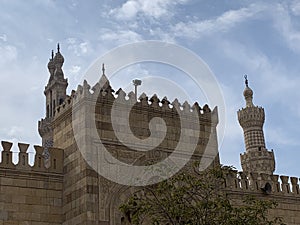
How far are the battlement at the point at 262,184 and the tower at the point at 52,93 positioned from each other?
23940 millimetres

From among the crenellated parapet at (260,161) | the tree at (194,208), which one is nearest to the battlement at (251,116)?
the crenellated parapet at (260,161)

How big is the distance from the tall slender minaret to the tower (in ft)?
45.6

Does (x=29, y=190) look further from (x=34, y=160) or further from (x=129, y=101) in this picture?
(x=129, y=101)

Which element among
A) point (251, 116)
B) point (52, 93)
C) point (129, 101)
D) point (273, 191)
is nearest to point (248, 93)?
point (251, 116)

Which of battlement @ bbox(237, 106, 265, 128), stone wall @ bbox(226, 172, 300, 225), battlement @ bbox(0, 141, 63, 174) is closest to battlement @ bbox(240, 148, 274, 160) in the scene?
battlement @ bbox(237, 106, 265, 128)

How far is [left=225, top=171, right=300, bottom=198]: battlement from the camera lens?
16.3 metres

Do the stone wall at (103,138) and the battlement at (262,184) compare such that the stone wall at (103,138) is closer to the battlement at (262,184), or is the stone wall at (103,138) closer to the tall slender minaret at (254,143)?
the battlement at (262,184)

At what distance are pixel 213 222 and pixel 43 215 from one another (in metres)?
5.10

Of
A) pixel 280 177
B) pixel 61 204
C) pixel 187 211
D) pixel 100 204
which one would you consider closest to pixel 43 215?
pixel 61 204

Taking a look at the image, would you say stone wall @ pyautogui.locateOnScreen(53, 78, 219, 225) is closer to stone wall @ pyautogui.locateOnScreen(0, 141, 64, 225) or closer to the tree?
stone wall @ pyautogui.locateOnScreen(0, 141, 64, 225)

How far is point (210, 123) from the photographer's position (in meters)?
15.5

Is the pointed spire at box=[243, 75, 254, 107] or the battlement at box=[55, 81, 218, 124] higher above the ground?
the pointed spire at box=[243, 75, 254, 107]

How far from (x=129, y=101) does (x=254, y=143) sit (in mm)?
18804

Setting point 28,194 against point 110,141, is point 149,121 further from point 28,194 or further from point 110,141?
point 28,194
